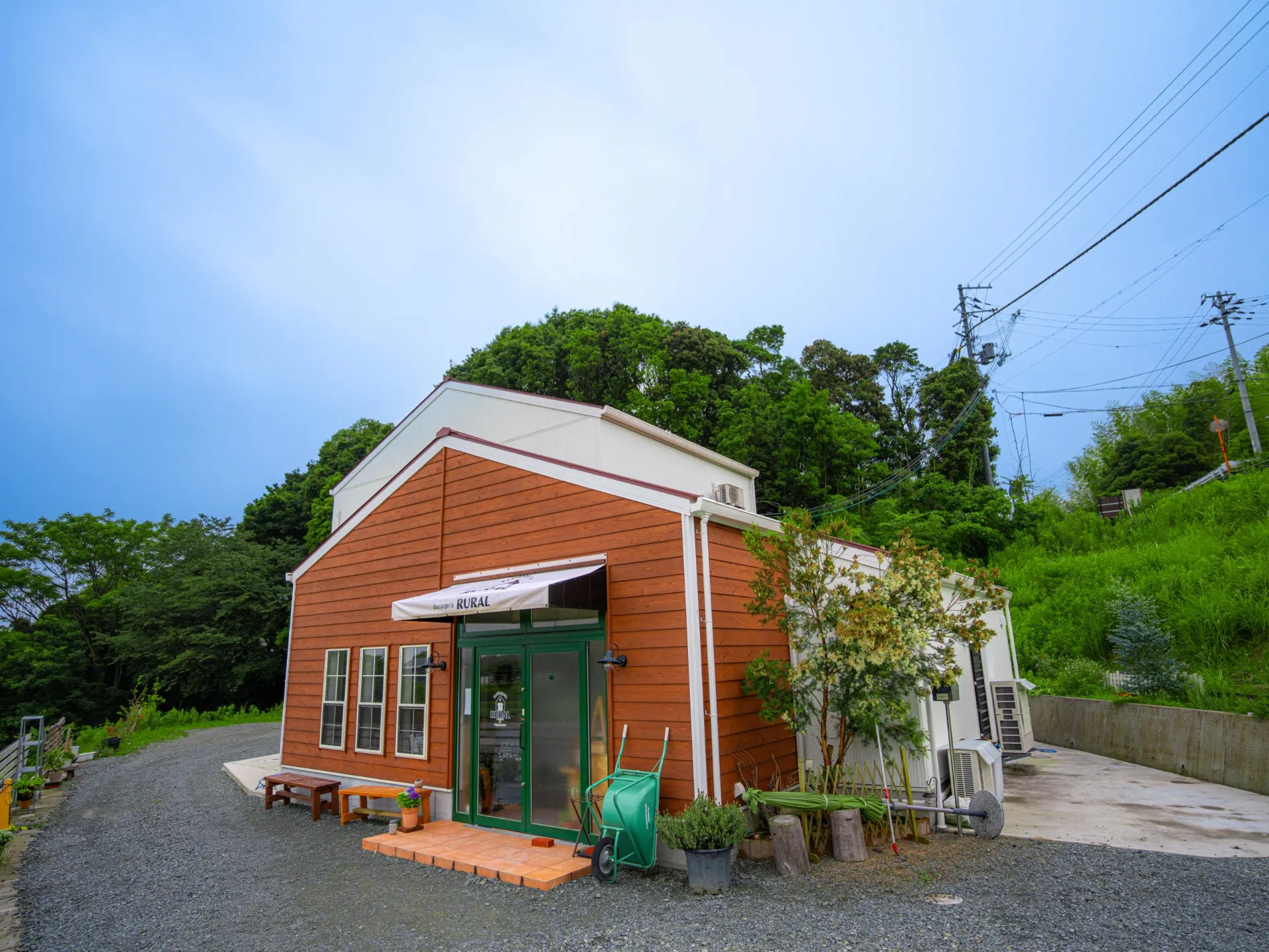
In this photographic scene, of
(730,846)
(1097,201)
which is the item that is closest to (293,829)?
(730,846)

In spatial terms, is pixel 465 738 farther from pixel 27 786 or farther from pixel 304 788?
pixel 27 786

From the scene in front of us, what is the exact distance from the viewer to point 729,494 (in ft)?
47.0

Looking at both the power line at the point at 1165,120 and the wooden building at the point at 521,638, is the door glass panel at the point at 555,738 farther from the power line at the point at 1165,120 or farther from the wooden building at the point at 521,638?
the power line at the point at 1165,120

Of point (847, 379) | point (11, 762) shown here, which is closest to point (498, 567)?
point (11, 762)

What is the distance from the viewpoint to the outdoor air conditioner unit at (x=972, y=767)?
673 cm

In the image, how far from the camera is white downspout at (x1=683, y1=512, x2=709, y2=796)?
5.50 metres

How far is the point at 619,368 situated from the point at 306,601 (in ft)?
52.2

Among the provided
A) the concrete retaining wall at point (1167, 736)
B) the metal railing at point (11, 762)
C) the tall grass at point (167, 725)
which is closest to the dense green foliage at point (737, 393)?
the concrete retaining wall at point (1167, 736)

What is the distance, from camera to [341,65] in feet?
61.6

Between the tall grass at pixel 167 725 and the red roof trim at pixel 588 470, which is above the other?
the red roof trim at pixel 588 470

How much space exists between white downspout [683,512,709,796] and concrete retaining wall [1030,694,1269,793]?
274 inches

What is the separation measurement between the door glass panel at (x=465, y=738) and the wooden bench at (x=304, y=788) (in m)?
Result: 2.29

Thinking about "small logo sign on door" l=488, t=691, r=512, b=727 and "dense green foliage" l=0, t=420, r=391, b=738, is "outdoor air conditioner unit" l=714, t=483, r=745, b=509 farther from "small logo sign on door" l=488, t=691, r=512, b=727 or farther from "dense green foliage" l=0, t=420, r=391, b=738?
"dense green foliage" l=0, t=420, r=391, b=738

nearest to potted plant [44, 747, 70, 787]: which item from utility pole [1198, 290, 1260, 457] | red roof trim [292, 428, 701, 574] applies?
red roof trim [292, 428, 701, 574]
